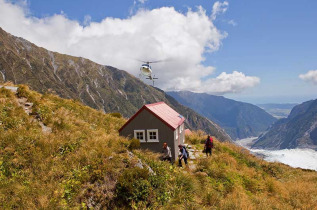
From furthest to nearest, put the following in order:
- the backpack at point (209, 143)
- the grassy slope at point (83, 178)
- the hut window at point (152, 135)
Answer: the backpack at point (209, 143) → the hut window at point (152, 135) → the grassy slope at point (83, 178)

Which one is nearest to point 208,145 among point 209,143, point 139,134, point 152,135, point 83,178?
point 209,143

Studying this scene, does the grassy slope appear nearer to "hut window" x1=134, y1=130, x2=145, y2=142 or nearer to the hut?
the hut

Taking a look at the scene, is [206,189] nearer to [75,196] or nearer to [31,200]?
[75,196]

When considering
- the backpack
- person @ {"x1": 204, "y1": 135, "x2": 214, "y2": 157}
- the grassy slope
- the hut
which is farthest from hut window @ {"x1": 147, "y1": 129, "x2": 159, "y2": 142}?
the grassy slope

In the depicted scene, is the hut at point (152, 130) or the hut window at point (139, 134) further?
the hut window at point (139, 134)

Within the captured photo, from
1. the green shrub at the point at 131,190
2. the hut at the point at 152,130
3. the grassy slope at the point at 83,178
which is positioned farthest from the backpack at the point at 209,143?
the green shrub at the point at 131,190

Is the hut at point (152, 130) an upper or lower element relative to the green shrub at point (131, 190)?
upper

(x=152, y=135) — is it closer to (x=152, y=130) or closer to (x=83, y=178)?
(x=152, y=130)

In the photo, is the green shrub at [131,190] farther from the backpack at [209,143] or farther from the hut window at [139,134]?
the backpack at [209,143]

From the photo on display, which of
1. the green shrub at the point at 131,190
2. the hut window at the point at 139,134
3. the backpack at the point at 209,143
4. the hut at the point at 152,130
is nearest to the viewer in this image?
the green shrub at the point at 131,190

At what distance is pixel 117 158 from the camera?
30.0ft

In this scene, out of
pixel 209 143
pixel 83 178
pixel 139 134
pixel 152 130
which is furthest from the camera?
pixel 209 143

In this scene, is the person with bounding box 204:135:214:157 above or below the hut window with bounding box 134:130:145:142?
below

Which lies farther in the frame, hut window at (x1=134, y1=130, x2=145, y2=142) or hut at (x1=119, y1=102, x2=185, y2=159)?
hut window at (x1=134, y1=130, x2=145, y2=142)
